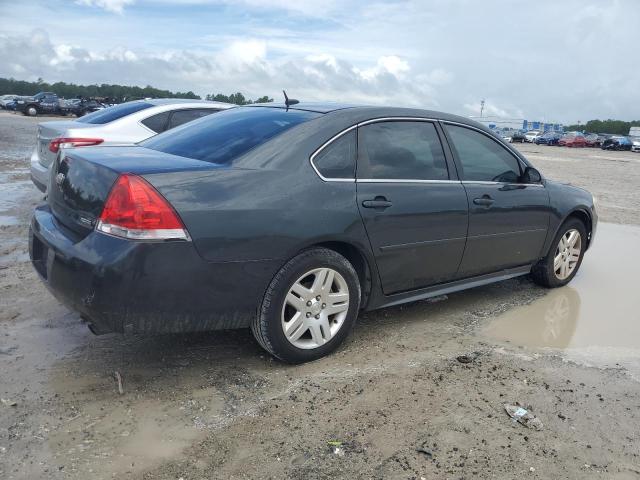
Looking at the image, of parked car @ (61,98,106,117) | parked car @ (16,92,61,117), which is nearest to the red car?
parked car @ (61,98,106,117)

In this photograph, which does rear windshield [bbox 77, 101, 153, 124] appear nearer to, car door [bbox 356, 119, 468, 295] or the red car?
car door [bbox 356, 119, 468, 295]

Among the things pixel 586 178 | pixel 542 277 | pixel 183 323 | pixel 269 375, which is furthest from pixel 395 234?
pixel 586 178

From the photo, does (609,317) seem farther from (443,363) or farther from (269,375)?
(269,375)

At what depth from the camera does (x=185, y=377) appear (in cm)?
356

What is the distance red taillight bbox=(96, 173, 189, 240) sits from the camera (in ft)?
9.99

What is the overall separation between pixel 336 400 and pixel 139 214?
4.85 feet

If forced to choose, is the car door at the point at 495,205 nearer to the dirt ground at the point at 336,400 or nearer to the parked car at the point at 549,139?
the dirt ground at the point at 336,400

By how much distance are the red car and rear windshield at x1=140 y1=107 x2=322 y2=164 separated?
5961cm

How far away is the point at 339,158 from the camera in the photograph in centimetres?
385

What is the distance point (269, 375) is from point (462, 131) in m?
2.47

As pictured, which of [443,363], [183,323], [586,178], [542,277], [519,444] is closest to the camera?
[519,444]

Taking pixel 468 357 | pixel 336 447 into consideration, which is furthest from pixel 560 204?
pixel 336 447

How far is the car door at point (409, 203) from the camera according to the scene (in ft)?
12.9

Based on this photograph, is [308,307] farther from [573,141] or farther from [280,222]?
[573,141]
